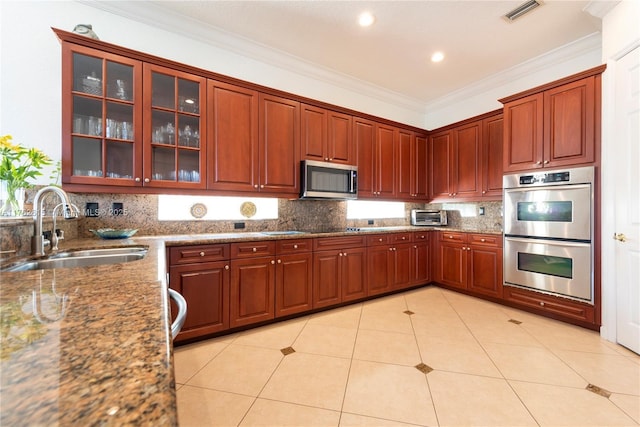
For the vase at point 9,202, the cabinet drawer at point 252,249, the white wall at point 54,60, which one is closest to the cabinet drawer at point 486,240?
the white wall at point 54,60

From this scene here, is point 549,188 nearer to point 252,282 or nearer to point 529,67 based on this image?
point 529,67

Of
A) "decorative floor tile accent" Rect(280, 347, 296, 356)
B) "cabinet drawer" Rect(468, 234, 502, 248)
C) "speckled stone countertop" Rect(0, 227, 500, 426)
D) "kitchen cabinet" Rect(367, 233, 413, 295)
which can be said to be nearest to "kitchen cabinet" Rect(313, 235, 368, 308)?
"kitchen cabinet" Rect(367, 233, 413, 295)

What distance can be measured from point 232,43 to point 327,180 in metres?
1.87

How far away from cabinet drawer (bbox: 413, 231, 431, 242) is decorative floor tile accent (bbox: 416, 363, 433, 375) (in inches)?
82.5

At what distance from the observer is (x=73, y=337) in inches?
19.4

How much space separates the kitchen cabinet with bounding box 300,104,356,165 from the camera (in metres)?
3.14

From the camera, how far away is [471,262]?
3.59 meters

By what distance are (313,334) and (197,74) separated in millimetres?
2684

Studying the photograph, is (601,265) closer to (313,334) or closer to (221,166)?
(313,334)

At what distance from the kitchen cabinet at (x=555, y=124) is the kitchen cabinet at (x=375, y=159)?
1379 mm

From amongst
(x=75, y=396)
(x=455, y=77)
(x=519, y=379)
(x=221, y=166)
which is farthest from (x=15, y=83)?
(x=455, y=77)

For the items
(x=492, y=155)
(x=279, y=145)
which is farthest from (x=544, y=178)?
(x=279, y=145)

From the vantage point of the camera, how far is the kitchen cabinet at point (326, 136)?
3145 mm

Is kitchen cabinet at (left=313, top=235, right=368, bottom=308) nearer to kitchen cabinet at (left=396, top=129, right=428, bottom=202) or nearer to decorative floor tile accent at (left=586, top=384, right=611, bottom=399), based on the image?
kitchen cabinet at (left=396, top=129, right=428, bottom=202)
